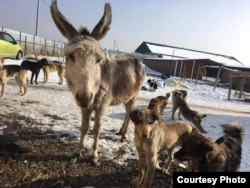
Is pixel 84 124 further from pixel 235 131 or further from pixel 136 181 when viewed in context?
pixel 235 131

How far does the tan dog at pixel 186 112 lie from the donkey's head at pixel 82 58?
16.5ft

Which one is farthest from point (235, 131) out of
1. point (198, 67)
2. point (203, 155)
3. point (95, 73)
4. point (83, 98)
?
point (198, 67)

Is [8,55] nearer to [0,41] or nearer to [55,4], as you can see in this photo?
[0,41]

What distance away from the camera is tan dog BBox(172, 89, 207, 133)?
28.6ft

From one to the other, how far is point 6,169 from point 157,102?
16.0 feet

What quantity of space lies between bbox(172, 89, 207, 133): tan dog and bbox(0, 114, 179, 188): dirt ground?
4.16 metres

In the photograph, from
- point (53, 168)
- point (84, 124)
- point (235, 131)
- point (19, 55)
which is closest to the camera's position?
point (53, 168)

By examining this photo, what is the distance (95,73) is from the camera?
4117mm

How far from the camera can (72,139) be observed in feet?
19.6

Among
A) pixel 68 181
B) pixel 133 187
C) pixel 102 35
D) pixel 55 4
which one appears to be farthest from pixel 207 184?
pixel 55 4

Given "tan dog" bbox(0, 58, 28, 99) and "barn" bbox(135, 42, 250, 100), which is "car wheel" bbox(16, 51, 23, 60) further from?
"barn" bbox(135, 42, 250, 100)

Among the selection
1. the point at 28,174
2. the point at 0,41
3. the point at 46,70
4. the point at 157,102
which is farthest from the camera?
the point at 0,41

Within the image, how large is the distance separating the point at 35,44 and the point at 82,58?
3454 centimetres

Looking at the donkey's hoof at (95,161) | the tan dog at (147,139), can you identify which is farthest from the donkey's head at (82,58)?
the donkey's hoof at (95,161)
